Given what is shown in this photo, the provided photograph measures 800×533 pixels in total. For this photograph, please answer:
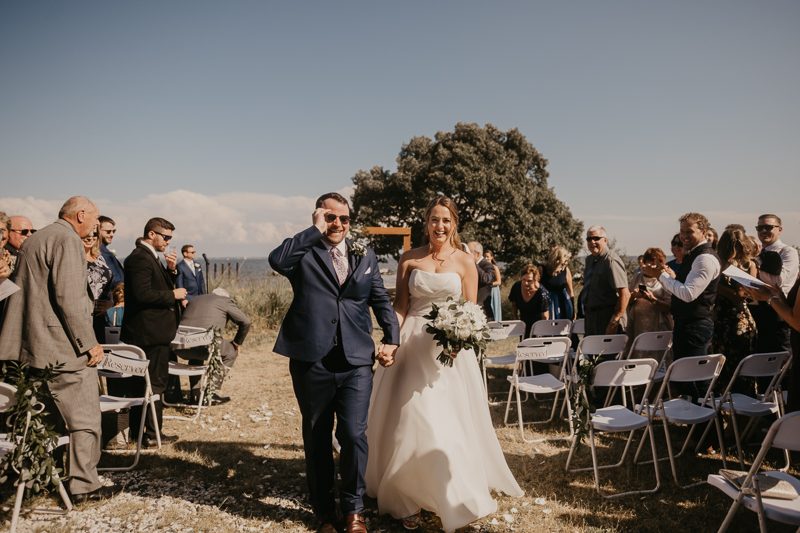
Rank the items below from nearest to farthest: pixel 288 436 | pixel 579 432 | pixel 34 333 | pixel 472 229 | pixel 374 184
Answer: pixel 34 333 → pixel 579 432 → pixel 288 436 → pixel 472 229 → pixel 374 184

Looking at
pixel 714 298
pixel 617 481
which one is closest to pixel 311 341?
pixel 617 481

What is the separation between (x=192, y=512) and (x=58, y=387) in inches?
52.7

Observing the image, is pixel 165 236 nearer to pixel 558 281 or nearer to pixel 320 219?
pixel 320 219

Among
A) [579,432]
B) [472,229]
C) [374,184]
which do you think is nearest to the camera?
[579,432]

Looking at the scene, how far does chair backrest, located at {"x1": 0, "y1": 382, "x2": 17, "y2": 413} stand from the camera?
3.01m

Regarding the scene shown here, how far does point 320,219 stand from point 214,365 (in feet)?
11.5

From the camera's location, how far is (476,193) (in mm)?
23562

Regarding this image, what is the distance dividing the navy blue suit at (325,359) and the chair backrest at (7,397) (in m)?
1.69

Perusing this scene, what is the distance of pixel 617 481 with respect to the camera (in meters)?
4.00

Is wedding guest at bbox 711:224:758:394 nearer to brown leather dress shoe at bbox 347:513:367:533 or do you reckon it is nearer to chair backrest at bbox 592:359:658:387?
chair backrest at bbox 592:359:658:387

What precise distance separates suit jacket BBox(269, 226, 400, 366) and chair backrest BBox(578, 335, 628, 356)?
2735 mm

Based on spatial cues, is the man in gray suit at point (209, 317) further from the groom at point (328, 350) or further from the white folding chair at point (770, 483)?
the white folding chair at point (770, 483)

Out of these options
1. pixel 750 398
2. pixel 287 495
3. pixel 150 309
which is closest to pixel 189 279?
pixel 150 309

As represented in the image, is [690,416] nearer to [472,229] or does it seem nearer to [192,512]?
[192,512]
